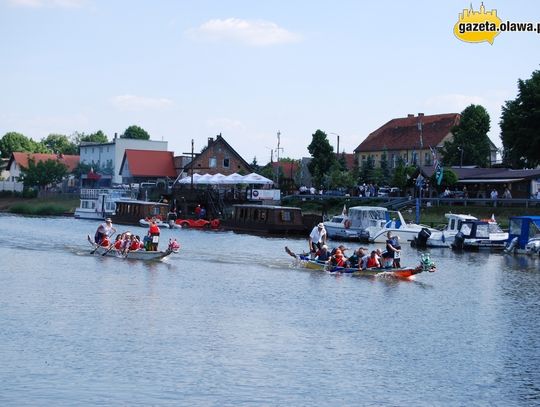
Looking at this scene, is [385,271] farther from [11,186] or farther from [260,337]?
[11,186]

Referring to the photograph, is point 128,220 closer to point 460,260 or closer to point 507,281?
point 460,260

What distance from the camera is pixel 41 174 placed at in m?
141

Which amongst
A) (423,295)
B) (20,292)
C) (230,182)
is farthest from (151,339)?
(230,182)

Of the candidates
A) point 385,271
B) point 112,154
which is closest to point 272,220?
point 385,271

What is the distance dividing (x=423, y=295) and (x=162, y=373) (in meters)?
18.2

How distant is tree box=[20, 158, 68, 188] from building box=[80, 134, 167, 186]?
5.09 meters

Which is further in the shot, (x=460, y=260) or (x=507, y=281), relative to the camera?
(x=460, y=260)

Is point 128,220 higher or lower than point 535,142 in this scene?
lower

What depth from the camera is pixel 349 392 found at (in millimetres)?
22281

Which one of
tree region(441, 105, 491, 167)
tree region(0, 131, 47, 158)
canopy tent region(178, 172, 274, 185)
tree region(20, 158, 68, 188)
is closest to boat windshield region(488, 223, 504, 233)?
canopy tent region(178, 172, 274, 185)

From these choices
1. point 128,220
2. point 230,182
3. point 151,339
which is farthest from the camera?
point 230,182

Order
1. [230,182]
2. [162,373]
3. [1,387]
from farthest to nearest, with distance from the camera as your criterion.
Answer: [230,182]
[162,373]
[1,387]

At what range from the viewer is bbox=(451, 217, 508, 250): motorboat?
64.2 m

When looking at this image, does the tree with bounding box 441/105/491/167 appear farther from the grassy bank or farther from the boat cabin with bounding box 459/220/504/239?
the grassy bank
